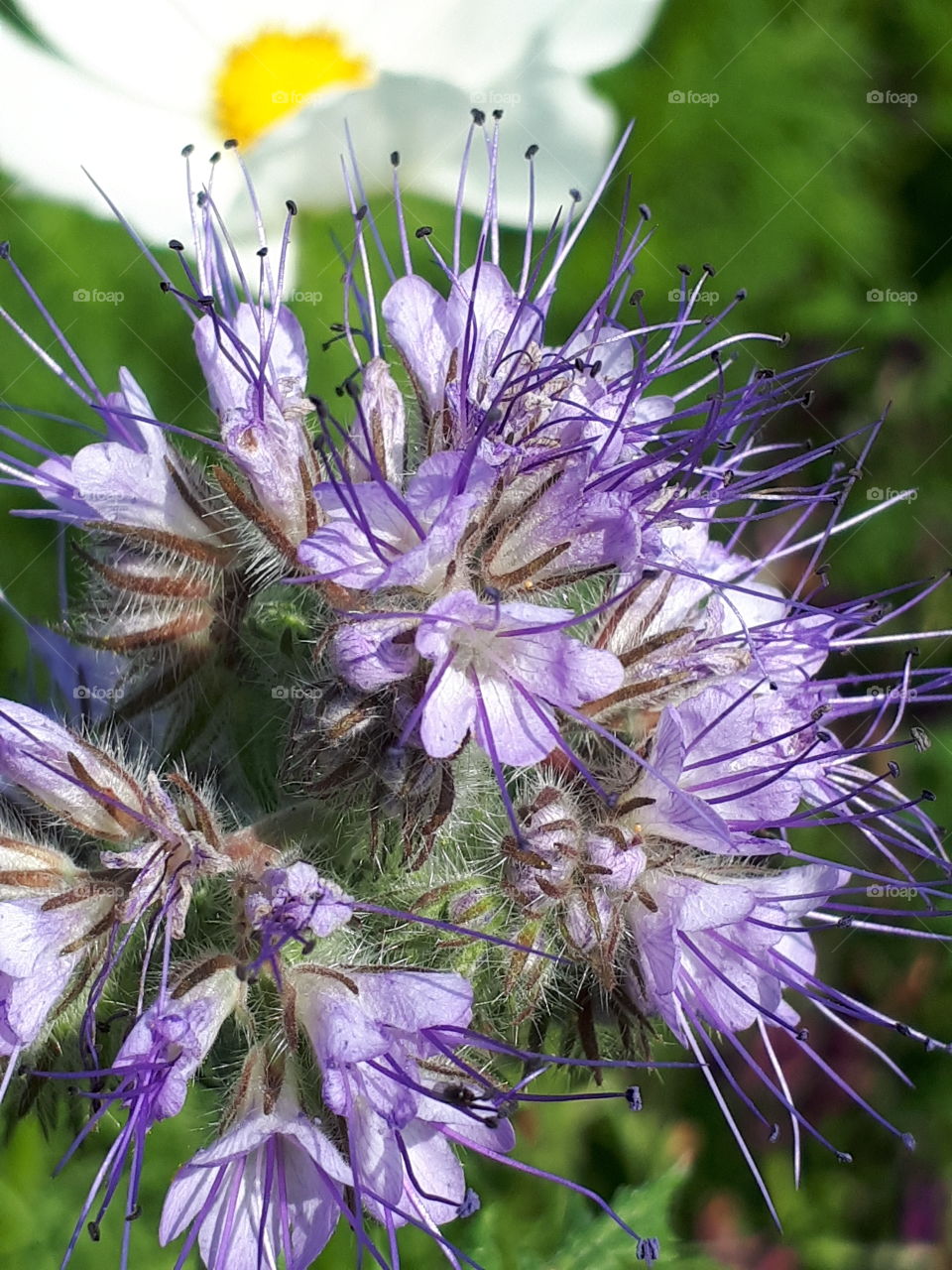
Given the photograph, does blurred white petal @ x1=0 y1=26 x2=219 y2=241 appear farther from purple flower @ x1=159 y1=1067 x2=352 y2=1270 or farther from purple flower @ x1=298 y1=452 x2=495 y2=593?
purple flower @ x1=159 y1=1067 x2=352 y2=1270

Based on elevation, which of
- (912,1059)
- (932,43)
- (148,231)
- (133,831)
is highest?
(932,43)

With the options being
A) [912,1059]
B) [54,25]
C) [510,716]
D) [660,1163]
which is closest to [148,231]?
[54,25]

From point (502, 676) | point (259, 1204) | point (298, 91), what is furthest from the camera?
point (298, 91)

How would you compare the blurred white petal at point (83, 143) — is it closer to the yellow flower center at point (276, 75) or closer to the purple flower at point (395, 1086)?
the yellow flower center at point (276, 75)

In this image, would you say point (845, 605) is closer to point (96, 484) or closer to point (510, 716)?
point (510, 716)

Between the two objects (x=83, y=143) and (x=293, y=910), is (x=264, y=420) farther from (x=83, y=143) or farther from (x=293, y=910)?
(x=83, y=143)

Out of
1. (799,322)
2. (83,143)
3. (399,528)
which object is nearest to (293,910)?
(399,528)
